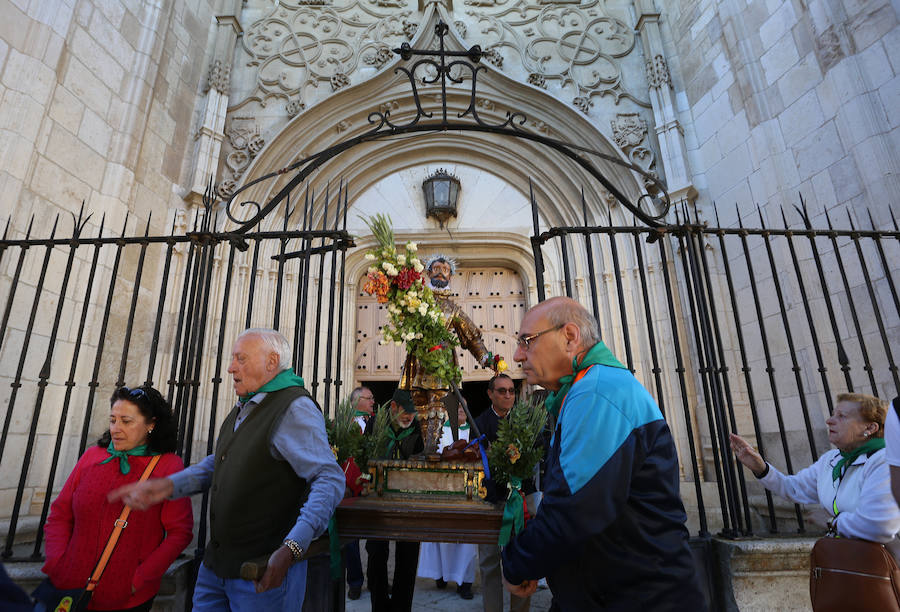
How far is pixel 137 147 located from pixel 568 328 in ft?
19.2

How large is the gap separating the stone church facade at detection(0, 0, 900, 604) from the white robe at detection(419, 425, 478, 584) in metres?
2.15

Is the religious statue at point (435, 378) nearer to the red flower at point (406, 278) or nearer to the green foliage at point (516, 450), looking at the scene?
the red flower at point (406, 278)

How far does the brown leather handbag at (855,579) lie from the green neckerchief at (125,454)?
2.80 meters

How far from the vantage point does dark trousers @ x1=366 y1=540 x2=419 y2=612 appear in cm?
283

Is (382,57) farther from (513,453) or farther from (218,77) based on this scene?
(513,453)

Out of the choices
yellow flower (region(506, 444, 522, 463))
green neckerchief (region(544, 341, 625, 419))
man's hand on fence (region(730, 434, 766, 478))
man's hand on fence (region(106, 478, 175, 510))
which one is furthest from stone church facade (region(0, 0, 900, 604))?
green neckerchief (region(544, 341, 625, 419))

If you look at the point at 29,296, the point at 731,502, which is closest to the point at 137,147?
the point at 29,296

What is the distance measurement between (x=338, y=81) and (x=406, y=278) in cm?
573

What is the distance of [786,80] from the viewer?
5086 millimetres

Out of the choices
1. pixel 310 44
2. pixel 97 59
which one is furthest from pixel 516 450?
pixel 310 44

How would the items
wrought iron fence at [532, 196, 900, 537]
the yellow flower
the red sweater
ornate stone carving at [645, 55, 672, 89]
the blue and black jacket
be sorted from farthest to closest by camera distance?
ornate stone carving at [645, 55, 672, 89] < wrought iron fence at [532, 196, 900, 537] < the yellow flower < the red sweater < the blue and black jacket

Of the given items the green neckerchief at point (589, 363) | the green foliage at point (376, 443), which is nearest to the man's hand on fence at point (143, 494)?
the green foliage at point (376, 443)

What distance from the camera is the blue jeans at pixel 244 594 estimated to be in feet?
5.69

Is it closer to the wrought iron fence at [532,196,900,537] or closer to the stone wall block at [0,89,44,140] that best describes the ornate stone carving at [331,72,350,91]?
the stone wall block at [0,89,44,140]
